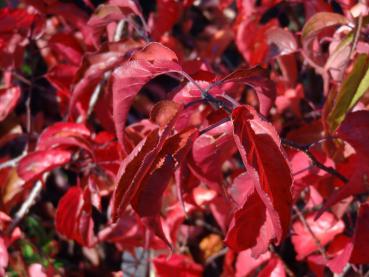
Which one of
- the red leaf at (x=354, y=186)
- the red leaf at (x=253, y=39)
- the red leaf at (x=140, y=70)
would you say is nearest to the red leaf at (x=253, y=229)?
the red leaf at (x=354, y=186)

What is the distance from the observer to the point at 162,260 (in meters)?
1.37

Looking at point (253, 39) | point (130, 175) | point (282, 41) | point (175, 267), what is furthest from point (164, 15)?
point (130, 175)

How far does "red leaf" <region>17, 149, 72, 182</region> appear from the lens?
3.90 ft

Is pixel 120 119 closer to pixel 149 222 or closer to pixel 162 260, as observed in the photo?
pixel 149 222

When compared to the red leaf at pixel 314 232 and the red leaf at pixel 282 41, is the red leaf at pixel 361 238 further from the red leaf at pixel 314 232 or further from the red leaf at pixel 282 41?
the red leaf at pixel 282 41

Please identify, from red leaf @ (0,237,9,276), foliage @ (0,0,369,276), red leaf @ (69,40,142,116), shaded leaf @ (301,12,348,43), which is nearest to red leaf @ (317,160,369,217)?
foliage @ (0,0,369,276)

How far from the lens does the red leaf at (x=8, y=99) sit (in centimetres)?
137

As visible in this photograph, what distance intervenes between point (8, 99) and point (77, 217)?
0.36 meters

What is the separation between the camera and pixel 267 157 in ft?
2.50

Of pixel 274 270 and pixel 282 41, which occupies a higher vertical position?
pixel 282 41

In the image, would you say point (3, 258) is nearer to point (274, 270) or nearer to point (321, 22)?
point (274, 270)

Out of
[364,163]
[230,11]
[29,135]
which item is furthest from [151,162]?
[230,11]

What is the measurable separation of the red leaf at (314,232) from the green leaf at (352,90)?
38cm

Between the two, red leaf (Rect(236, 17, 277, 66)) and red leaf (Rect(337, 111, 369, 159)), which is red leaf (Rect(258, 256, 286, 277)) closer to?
red leaf (Rect(337, 111, 369, 159))
